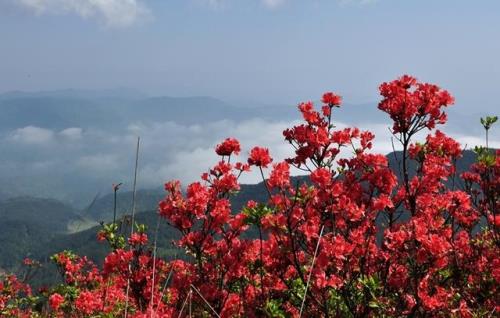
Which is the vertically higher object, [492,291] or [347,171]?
[347,171]

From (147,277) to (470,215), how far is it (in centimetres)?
648

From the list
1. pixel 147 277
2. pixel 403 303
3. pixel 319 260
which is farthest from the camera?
pixel 147 277

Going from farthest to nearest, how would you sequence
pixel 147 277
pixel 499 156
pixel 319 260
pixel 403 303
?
pixel 499 156
pixel 147 277
pixel 403 303
pixel 319 260

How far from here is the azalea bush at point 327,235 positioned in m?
6.01

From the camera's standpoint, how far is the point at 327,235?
19.8 ft

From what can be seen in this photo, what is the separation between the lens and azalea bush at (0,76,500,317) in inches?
237

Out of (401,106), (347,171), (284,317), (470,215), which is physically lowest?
(284,317)

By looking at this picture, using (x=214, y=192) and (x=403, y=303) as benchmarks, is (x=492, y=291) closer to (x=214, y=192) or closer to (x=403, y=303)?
(x=403, y=303)

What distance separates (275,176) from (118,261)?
8.06 ft

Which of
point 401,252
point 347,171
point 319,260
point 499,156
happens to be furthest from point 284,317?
point 499,156

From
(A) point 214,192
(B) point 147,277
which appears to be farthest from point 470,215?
(B) point 147,277

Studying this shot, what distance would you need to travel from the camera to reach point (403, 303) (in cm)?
608

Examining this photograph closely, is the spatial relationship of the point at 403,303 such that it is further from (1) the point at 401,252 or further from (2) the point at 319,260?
(2) the point at 319,260

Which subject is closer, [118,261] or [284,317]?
[284,317]
